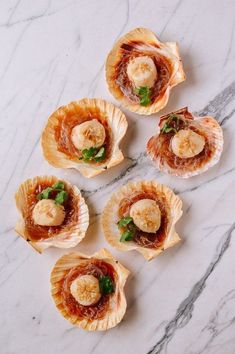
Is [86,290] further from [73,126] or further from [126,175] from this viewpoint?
[73,126]

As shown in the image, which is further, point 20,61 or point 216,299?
point 20,61

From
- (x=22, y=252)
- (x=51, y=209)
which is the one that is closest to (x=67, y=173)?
(x=51, y=209)

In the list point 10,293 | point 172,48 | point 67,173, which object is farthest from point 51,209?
point 172,48

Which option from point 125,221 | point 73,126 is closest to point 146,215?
point 125,221

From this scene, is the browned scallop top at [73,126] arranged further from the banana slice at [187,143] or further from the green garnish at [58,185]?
the banana slice at [187,143]

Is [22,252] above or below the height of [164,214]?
below

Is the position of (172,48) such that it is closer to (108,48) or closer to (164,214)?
(108,48)

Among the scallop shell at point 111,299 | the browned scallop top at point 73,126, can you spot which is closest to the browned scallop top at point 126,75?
the browned scallop top at point 73,126

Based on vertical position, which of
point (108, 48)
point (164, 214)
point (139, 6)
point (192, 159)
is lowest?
point (164, 214)
